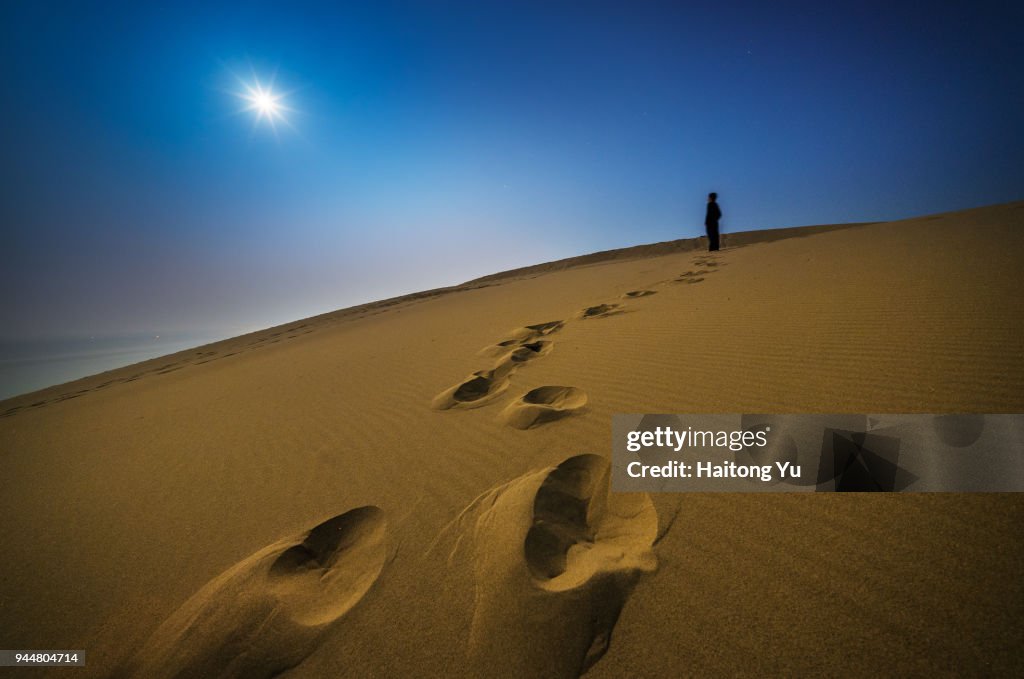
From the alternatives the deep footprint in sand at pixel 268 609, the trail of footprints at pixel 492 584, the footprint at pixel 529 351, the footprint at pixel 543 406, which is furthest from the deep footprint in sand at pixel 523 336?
the deep footprint in sand at pixel 268 609

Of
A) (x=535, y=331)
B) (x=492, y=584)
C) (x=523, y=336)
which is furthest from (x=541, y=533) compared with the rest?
(x=535, y=331)

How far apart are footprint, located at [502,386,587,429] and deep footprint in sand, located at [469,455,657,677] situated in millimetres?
495

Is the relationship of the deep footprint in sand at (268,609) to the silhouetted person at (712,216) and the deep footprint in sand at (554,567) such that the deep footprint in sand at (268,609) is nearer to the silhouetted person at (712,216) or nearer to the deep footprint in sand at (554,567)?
the deep footprint in sand at (554,567)

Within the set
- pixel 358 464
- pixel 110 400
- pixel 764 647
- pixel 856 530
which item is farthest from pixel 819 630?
pixel 110 400

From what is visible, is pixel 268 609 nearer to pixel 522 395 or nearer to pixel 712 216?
pixel 522 395

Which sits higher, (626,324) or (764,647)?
(626,324)

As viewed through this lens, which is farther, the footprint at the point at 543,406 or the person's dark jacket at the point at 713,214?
the person's dark jacket at the point at 713,214

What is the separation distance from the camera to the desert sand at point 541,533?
2.92ft

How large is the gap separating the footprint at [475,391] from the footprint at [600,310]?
6.61ft

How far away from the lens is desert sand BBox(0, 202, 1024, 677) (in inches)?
35.0

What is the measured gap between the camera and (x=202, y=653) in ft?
3.46

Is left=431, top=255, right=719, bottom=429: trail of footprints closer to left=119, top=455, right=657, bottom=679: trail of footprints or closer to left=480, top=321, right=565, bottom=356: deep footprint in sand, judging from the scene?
left=480, top=321, right=565, bottom=356: deep footprint in sand

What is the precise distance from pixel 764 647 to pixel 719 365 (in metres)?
1.83

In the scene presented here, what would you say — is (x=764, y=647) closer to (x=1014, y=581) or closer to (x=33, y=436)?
(x=1014, y=581)
